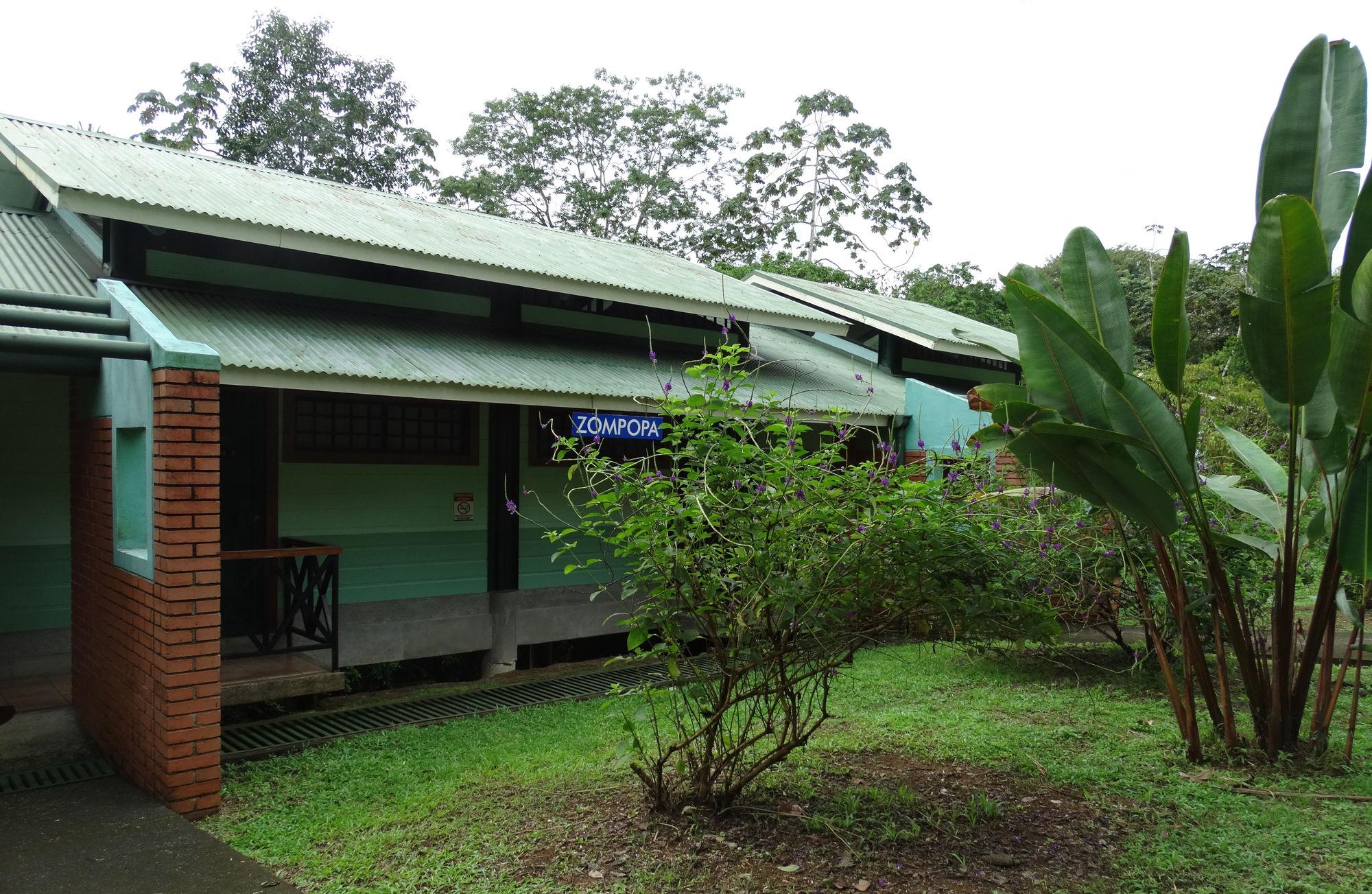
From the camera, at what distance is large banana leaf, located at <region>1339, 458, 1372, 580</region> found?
4660 millimetres

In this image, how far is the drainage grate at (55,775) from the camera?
18.9 feet

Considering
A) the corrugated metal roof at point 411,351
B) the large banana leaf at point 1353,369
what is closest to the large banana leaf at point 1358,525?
the large banana leaf at point 1353,369

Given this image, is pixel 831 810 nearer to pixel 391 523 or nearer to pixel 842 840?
pixel 842 840

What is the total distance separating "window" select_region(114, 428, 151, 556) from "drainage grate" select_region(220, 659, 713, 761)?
5.36 feet

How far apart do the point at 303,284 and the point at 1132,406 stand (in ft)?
23.2

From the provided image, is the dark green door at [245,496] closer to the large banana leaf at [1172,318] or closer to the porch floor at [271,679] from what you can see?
the porch floor at [271,679]

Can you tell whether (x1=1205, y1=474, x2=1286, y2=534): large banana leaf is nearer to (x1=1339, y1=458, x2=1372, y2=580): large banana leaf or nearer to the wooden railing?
(x1=1339, y1=458, x2=1372, y2=580): large banana leaf

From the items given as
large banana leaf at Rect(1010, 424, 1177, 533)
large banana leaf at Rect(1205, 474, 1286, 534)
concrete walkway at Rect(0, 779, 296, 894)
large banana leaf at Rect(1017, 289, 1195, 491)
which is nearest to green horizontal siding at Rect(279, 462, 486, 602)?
concrete walkway at Rect(0, 779, 296, 894)

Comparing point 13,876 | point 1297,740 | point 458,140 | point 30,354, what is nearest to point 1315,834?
point 1297,740

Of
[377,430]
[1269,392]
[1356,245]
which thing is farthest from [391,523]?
[1356,245]

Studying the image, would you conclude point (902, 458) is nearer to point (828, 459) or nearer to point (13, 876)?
point (828, 459)

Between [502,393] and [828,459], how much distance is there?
4.21 meters

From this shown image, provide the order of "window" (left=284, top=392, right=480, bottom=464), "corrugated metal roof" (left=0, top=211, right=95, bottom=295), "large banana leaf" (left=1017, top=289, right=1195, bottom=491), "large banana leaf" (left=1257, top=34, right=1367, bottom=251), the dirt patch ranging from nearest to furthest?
the dirt patch → "large banana leaf" (left=1017, top=289, right=1195, bottom=491) → "large banana leaf" (left=1257, top=34, right=1367, bottom=251) → "corrugated metal roof" (left=0, top=211, right=95, bottom=295) → "window" (left=284, top=392, right=480, bottom=464)

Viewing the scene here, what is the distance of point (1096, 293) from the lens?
558 centimetres
